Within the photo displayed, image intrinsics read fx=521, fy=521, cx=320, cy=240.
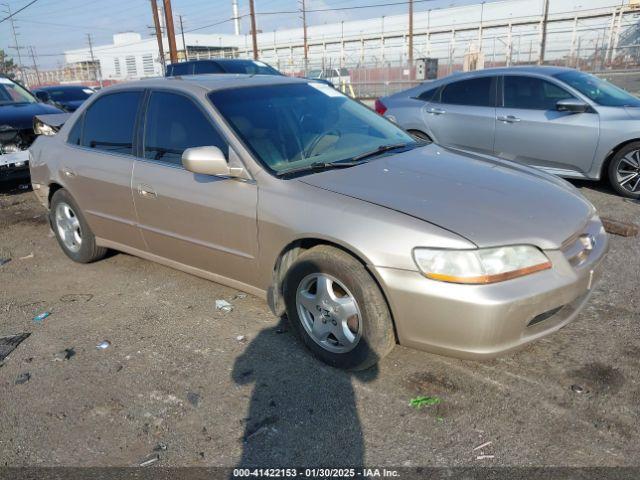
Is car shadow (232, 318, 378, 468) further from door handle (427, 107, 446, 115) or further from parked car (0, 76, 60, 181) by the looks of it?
parked car (0, 76, 60, 181)

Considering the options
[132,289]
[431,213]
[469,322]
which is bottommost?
[132,289]

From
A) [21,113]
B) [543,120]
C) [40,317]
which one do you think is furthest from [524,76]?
[21,113]

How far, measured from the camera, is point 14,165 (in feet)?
24.9

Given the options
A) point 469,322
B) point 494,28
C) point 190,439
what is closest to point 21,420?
point 190,439

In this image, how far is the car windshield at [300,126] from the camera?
3.38 meters

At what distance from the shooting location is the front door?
3.32 m

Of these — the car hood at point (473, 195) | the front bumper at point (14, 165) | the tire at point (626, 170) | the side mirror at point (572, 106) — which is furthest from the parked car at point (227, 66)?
the car hood at point (473, 195)

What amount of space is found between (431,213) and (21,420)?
2.40 metres

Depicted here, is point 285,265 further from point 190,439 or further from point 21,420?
point 21,420

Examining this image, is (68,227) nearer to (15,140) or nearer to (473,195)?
(15,140)

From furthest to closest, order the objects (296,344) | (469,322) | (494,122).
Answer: (494,122) < (296,344) < (469,322)

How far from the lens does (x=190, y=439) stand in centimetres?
254

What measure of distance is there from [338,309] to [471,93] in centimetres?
536

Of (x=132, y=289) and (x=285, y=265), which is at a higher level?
(x=285, y=265)
